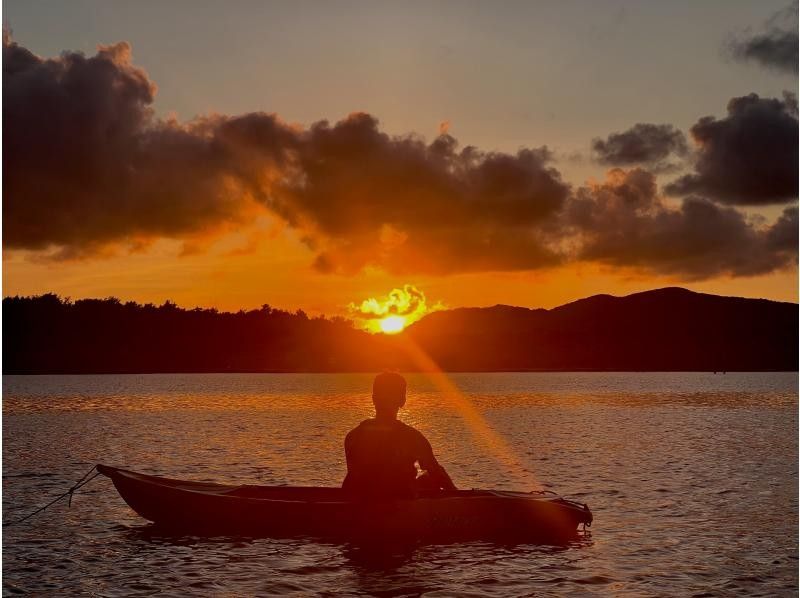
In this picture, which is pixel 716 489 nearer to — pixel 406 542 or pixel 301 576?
pixel 406 542

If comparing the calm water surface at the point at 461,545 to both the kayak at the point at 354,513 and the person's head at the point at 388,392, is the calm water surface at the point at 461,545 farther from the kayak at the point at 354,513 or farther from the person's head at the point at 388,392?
the person's head at the point at 388,392

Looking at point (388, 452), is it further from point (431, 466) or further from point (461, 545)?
point (461, 545)

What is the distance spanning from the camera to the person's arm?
66.5 ft

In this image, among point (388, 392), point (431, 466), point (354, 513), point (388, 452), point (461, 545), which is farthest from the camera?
point (461, 545)

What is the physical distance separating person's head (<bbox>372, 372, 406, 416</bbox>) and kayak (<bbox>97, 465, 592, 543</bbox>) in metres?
2.45

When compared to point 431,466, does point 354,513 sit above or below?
below

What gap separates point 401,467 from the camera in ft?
67.3

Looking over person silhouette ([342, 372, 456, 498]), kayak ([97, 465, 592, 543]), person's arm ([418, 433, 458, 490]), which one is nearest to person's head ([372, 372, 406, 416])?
person silhouette ([342, 372, 456, 498])

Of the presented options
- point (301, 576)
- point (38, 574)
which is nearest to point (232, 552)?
point (301, 576)

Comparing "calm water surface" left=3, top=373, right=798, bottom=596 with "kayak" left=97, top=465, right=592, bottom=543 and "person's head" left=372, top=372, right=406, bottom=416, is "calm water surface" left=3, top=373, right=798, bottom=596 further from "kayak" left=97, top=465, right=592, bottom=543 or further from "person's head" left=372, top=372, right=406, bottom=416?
"person's head" left=372, top=372, right=406, bottom=416

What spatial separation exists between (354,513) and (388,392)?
11.2ft

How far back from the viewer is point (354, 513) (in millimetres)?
21266

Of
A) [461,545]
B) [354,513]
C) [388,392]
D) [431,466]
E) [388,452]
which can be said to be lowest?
[461,545]

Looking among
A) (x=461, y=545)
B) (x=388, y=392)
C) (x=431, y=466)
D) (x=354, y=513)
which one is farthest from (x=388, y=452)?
(x=461, y=545)
